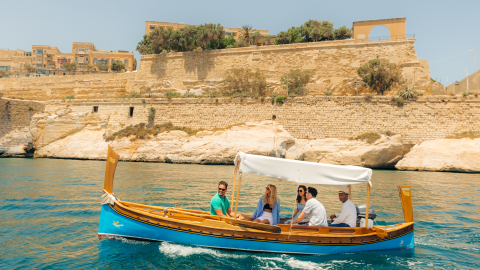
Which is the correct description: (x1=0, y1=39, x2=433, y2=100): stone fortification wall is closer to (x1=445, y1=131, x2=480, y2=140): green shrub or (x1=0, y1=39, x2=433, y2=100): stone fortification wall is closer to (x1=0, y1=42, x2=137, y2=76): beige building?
(x1=445, y1=131, x2=480, y2=140): green shrub

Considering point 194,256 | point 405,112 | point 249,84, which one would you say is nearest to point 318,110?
point 405,112

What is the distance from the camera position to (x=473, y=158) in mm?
20469

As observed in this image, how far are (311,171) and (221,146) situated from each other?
1896cm

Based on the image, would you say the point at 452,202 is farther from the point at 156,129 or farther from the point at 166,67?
the point at 166,67

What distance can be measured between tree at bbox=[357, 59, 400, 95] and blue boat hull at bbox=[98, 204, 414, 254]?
78.6 ft

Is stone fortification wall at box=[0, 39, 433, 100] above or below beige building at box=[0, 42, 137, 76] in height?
below

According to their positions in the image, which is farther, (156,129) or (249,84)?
(249,84)

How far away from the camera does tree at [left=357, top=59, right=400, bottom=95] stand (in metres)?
27.9

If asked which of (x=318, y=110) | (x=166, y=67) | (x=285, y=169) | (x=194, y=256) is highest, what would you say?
(x=166, y=67)

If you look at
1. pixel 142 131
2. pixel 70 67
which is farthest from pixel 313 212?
pixel 70 67

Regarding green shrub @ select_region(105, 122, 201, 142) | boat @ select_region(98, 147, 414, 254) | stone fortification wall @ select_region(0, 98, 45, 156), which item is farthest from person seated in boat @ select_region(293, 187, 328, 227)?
stone fortification wall @ select_region(0, 98, 45, 156)

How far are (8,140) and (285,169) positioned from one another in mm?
30169

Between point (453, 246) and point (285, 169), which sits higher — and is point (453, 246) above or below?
below

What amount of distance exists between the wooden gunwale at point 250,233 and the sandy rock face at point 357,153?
17.3m
